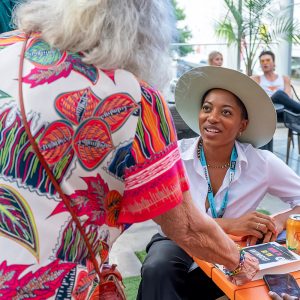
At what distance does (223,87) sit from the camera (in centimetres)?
218

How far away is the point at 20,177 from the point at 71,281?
27 cm

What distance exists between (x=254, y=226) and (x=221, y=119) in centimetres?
60

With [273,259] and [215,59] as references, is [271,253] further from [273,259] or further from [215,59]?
[215,59]

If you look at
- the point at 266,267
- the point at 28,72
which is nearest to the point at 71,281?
the point at 28,72

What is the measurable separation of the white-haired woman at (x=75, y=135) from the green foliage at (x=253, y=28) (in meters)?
6.90

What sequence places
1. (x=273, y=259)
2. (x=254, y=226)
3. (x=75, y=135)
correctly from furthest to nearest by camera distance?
(x=254, y=226)
(x=273, y=259)
(x=75, y=135)

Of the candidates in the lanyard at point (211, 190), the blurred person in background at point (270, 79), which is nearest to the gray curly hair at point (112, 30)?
the lanyard at point (211, 190)

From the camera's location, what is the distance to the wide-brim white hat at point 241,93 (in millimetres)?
2094

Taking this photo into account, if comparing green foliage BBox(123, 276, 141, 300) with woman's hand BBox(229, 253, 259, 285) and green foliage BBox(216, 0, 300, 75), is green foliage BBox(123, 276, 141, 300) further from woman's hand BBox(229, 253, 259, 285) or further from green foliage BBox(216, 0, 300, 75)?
green foliage BBox(216, 0, 300, 75)

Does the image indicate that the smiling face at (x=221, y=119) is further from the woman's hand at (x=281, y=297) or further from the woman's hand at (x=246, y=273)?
the woman's hand at (x=281, y=297)

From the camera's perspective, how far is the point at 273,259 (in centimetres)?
152

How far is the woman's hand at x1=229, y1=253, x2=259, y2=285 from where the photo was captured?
1394 mm

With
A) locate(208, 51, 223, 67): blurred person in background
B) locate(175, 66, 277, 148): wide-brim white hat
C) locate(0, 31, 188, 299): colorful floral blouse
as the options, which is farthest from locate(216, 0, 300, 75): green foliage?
locate(0, 31, 188, 299): colorful floral blouse

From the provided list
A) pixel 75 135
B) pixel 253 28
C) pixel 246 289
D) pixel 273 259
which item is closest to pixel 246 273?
pixel 246 289
